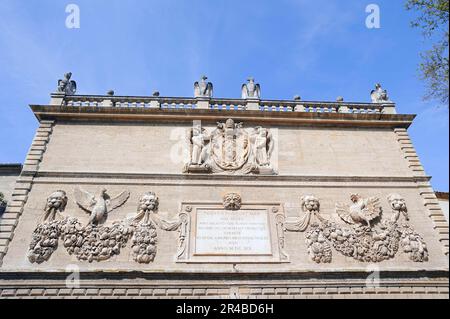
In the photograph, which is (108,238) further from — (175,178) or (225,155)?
(225,155)

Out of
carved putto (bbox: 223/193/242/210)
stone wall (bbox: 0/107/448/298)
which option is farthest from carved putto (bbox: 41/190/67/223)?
carved putto (bbox: 223/193/242/210)

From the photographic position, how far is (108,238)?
899cm

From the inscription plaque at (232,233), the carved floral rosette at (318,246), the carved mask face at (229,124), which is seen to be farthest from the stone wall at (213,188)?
the carved mask face at (229,124)

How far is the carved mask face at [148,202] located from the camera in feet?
31.5

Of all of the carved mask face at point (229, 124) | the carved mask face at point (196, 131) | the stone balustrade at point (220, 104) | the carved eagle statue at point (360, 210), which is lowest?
the carved eagle statue at point (360, 210)

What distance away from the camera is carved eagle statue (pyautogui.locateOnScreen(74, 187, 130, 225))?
931cm

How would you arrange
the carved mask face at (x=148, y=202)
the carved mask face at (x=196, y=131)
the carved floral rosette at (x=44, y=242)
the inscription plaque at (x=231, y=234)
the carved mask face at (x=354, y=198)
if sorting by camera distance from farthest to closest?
1. the carved mask face at (x=196, y=131)
2. the carved mask face at (x=354, y=198)
3. the carved mask face at (x=148, y=202)
4. the inscription plaque at (x=231, y=234)
5. the carved floral rosette at (x=44, y=242)

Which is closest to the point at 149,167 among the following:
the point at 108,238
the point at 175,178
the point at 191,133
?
the point at 175,178

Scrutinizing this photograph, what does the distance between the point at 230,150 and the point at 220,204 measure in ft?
6.39

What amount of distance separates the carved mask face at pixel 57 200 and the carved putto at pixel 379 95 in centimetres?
1107

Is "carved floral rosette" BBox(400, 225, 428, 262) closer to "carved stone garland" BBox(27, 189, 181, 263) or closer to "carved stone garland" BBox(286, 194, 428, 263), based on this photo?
"carved stone garland" BBox(286, 194, 428, 263)

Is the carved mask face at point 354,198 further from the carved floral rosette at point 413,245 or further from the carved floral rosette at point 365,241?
the carved floral rosette at point 413,245
